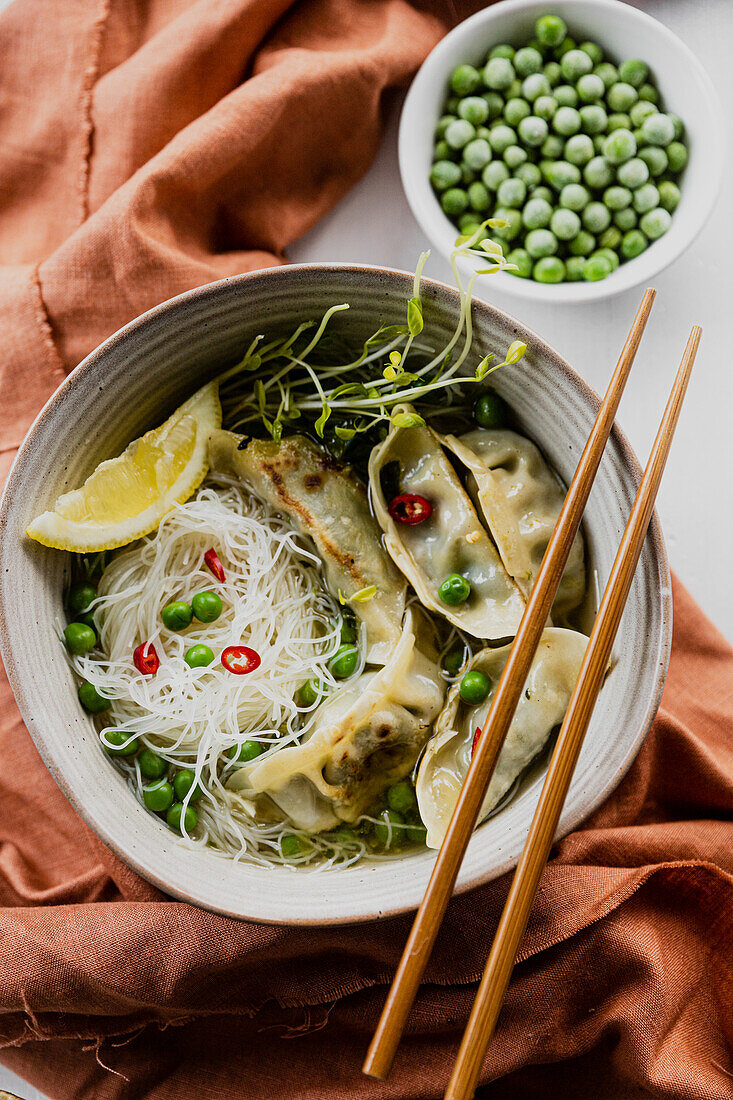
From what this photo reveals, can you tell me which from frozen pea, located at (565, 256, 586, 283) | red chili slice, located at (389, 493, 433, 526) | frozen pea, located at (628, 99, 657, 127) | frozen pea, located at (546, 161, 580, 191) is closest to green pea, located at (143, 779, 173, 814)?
red chili slice, located at (389, 493, 433, 526)

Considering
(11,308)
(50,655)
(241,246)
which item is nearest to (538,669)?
(50,655)

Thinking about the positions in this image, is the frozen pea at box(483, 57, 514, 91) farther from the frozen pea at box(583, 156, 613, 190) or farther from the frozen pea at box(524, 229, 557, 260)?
the frozen pea at box(524, 229, 557, 260)

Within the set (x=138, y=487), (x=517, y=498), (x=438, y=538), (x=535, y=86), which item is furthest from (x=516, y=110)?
(x=138, y=487)

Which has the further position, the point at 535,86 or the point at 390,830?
the point at 535,86

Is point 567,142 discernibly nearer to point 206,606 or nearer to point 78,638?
point 206,606

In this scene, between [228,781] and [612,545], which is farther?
[228,781]

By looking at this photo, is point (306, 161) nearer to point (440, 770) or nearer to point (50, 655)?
point (50, 655)

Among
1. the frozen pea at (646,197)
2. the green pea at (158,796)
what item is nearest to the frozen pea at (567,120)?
the frozen pea at (646,197)
